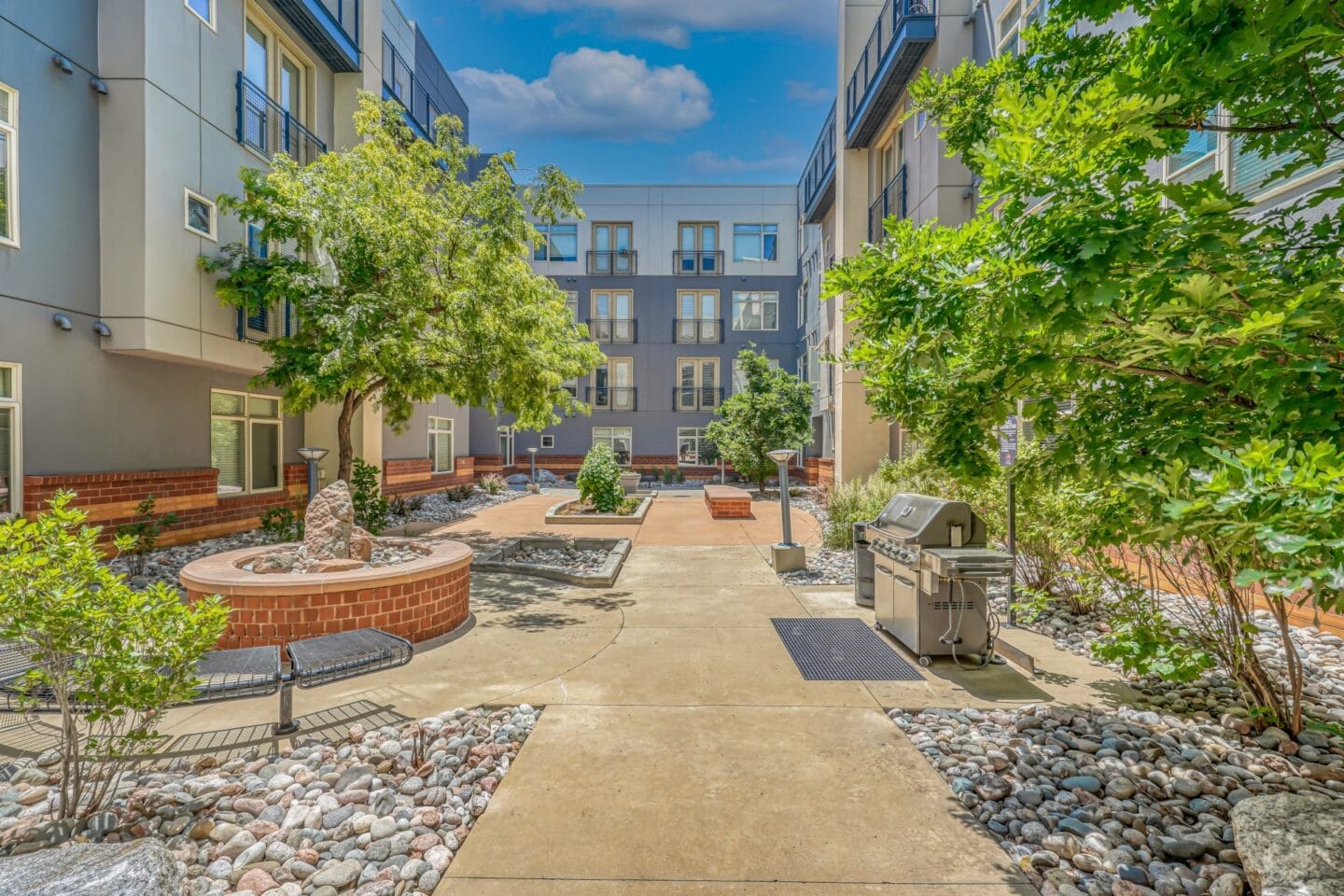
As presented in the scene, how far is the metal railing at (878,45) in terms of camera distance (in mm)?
12266

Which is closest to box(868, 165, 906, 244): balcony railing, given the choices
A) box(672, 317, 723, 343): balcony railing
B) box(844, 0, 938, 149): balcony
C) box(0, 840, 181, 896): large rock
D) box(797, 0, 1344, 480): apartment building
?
box(797, 0, 1344, 480): apartment building

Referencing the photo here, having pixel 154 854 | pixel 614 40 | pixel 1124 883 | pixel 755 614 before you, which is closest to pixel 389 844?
pixel 154 854

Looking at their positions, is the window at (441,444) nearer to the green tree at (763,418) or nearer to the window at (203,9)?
the green tree at (763,418)

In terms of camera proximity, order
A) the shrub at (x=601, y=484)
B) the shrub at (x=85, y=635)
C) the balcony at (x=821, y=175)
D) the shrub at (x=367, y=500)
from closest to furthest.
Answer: the shrub at (x=85, y=635) → the shrub at (x=367, y=500) → the shrub at (x=601, y=484) → the balcony at (x=821, y=175)

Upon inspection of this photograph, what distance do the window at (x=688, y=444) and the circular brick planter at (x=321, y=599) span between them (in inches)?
889

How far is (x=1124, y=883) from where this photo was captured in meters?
2.57

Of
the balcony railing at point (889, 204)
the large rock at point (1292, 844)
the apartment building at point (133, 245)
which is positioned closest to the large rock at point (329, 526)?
the apartment building at point (133, 245)

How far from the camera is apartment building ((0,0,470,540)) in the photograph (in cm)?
717

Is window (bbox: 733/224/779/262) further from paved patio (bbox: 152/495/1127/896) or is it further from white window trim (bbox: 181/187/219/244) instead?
paved patio (bbox: 152/495/1127/896)

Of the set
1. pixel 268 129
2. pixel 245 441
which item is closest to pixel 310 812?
pixel 245 441

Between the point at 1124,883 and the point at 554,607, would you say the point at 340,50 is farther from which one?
the point at 1124,883

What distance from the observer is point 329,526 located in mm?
6016

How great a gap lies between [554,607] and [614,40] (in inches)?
606

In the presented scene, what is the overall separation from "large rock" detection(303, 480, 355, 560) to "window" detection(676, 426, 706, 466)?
73.4 feet
